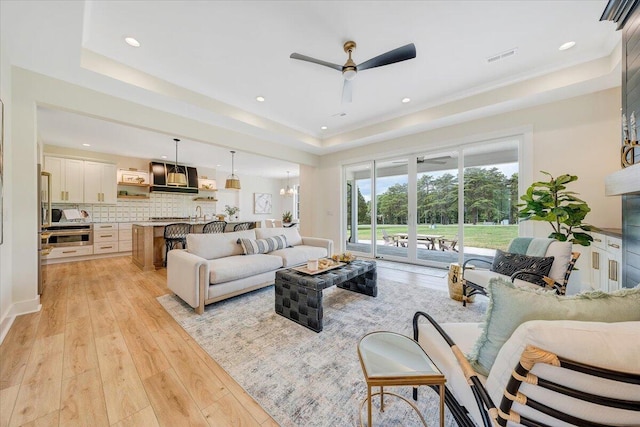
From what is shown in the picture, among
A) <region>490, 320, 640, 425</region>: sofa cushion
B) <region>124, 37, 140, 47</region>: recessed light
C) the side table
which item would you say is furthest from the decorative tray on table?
<region>124, 37, 140, 47</region>: recessed light

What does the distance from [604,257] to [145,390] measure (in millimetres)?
4619

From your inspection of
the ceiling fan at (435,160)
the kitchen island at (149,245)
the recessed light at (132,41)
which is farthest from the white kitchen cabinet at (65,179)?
the ceiling fan at (435,160)

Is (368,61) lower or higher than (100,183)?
higher

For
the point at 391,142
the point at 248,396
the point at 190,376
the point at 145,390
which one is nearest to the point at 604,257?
the point at 391,142

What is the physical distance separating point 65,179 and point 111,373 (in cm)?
610

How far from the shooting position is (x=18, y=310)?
258cm

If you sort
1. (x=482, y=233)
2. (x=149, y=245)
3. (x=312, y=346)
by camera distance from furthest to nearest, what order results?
1. (x=149, y=245)
2. (x=482, y=233)
3. (x=312, y=346)

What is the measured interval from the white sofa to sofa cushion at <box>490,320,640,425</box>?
2.73 meters

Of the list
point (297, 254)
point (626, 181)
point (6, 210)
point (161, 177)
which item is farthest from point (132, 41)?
point (161, 177)

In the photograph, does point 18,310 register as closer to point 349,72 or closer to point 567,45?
point 349,72

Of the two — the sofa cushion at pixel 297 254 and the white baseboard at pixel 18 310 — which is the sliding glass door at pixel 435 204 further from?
the white baseboard at pixel 18 310

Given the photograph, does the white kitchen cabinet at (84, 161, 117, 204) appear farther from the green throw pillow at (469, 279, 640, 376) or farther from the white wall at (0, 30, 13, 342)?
→ the green throw pillow at (469, 279, 640, 376)

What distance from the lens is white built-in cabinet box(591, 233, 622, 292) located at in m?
2.36

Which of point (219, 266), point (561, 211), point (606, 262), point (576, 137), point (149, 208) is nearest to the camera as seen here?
point (606, 262)
